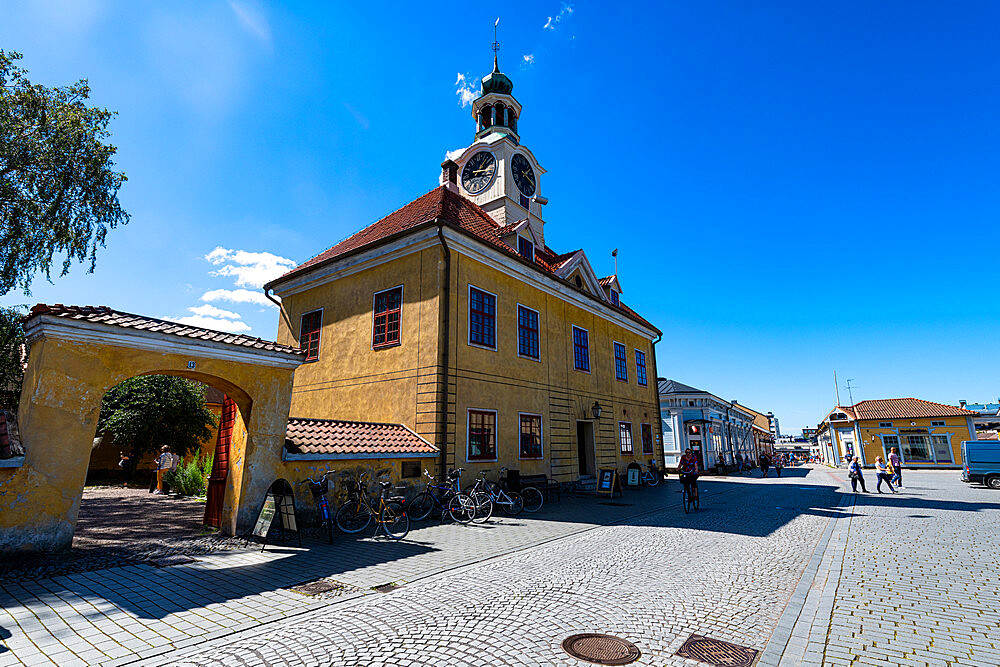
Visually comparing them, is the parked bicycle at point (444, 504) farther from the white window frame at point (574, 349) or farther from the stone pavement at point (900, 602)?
the white window frame at point (574, 349)

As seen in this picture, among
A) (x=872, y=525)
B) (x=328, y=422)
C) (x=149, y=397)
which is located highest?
(x=149, y=397)

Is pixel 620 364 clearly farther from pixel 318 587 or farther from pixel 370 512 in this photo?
pixel 318 587

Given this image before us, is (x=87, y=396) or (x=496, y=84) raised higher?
(x=496, y=84)

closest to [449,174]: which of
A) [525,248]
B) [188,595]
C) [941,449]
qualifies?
Result: [525,248]

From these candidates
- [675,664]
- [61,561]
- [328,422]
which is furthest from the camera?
[328,422]

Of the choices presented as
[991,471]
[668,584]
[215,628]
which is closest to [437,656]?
[215,628]

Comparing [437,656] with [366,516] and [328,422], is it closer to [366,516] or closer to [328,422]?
[366,516]

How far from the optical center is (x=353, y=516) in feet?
36.9

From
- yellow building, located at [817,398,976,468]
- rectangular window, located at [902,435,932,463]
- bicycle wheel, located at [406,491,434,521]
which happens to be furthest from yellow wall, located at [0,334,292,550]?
rectangular window, located at [902,435,932,463]

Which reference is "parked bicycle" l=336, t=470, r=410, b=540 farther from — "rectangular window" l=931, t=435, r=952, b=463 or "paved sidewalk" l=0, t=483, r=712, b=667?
"rectangular window" l=931, t=435, r=952, b=463

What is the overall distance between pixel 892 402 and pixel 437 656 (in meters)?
56.9

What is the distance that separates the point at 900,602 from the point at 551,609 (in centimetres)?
416

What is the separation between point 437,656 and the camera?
438cm

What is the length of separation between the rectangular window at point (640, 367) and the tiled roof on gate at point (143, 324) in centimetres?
1992
